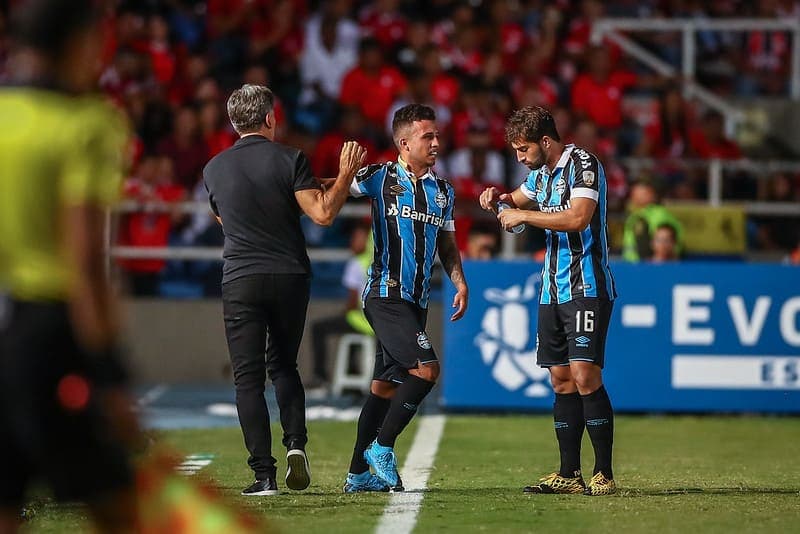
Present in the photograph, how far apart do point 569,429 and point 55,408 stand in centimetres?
433

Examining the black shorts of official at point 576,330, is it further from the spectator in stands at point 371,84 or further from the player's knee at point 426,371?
the spectator in stands at point 371,84

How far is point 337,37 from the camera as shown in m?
17.1

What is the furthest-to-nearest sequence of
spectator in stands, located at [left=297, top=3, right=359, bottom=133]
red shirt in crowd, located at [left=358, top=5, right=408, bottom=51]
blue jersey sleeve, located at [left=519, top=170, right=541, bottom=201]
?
1. red shirt in crowd, located at [left=358, top=5, right=408, bottom=51]
2. spectator in stands, located at [left=297, top=3, right=359, bottom=133]
3. blue jersey sleeve, located at [left=519, top=170, right=541, bottom=201]

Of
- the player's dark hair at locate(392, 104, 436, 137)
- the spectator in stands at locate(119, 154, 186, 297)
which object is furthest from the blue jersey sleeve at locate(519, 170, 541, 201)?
the spectator in stands at locate(119, 154, 186, 297)

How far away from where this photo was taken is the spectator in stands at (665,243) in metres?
13.0

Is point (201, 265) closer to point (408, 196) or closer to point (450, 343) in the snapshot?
point (450, 343)

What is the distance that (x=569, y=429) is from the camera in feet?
25.5

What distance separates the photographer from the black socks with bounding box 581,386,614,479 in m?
7.61

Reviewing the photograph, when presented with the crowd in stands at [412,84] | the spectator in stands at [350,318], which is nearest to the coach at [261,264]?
the spectator in stands at [350,318]

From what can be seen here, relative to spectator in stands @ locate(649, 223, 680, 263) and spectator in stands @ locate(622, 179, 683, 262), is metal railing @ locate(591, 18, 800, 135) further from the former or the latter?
spectator in stands @ locate(649, 223, 680, 263)

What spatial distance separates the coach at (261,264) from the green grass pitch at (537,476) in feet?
1.07

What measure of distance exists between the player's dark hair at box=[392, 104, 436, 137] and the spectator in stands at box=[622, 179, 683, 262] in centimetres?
575

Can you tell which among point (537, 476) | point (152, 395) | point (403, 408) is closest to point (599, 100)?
point (152, 395)

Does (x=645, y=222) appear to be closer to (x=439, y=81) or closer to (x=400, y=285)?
(x=439, y=81)
